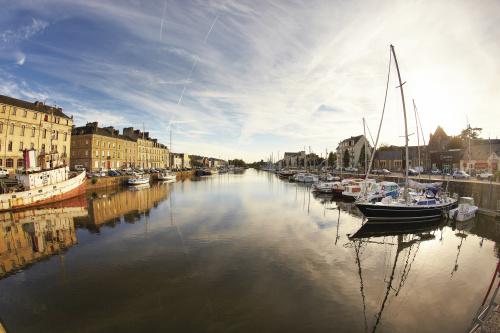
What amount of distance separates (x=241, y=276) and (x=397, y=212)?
1658cm

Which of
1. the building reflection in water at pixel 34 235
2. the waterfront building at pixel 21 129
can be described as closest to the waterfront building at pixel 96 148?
the waterfront building at pixel 21 129

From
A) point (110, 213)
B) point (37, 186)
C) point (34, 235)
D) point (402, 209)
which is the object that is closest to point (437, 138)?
point (402, 209)

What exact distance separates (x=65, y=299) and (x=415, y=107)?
126 ft

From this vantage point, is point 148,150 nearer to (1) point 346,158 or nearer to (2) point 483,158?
(1) point 346,158

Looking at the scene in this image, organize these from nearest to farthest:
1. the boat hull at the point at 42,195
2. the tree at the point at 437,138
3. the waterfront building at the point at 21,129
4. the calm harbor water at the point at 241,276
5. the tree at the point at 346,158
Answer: the calm harbor water at the point at 241,276, the boat hull at the point at 42,195, the waterfront building at the point at 21,129, the tree at the point at 437,138, the tree at the point at 346,158

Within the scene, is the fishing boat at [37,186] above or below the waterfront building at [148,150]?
below

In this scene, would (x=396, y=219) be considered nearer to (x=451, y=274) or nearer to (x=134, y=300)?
(x=451, y=274)

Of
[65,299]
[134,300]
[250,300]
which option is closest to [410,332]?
[250,300]

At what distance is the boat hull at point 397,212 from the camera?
66.4 feet

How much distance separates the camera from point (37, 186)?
90.8 feet

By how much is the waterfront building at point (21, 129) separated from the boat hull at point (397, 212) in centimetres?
4510

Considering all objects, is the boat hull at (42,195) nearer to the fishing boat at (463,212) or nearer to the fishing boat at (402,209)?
the fishing boat at (402,209)

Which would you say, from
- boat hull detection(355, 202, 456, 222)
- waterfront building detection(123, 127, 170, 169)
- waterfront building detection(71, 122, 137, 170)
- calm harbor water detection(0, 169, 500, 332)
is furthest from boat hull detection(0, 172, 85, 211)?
waterfront building detection(123, 127, 170, 169)

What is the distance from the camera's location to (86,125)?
220 ft
